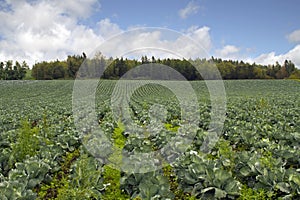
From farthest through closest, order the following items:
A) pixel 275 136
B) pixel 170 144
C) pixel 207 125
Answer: pixel 207 125
pixel 275 136
pixel 170 144

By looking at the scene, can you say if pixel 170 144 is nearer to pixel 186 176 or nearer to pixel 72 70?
pixel 186 176

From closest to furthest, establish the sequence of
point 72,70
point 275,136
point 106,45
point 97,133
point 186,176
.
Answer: point 186,176
point 106,45
point 275,136
point 97,133
point 72,70

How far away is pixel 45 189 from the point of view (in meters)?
5.51

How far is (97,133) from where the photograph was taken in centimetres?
939

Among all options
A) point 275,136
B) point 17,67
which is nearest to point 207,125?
point 275,136

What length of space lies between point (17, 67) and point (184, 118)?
6996 cm

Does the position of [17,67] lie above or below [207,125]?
above

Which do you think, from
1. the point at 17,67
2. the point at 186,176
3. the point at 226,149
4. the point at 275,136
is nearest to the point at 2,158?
the point at 186,176

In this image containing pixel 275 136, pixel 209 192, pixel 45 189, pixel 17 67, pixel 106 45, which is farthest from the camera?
pixel 17 67

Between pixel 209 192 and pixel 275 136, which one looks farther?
pixel 275 136

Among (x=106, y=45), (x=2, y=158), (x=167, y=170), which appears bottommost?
(x=167, y=170)

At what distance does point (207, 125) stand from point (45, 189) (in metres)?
7.57

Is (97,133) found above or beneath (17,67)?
beneath

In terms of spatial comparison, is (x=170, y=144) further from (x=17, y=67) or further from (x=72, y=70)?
(x=17, y=67)
